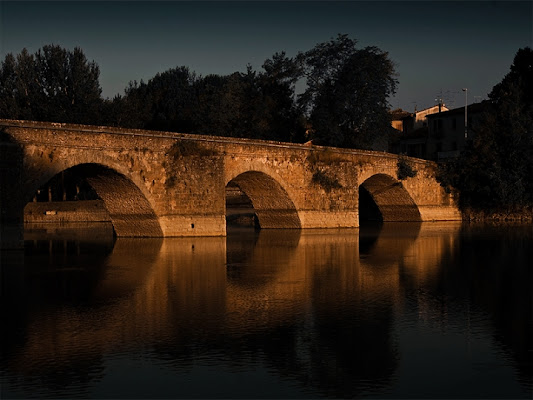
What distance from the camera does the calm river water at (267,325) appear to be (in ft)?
36.9

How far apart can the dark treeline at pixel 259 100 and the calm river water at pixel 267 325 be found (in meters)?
32.4

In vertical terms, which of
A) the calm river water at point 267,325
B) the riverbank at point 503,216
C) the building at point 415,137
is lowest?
the calm river water at point 267,325

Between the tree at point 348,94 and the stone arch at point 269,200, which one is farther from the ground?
the tree at point 348,94

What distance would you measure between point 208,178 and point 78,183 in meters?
29.3

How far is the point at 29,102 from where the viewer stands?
59.9m

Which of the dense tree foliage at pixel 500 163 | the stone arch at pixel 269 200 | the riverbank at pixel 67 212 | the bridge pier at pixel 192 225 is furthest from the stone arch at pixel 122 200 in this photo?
the dense tree foliage at pixel 500 163

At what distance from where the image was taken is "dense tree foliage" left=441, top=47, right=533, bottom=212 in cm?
5156

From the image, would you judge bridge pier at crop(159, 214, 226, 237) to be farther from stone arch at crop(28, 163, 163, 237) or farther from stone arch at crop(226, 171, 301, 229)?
stone arch at crop(226, 171, 301, 229)

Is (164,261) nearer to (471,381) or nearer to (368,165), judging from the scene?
(471,381)

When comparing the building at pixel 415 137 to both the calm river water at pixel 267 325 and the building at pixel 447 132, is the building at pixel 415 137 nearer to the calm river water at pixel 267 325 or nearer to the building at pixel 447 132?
the building at pixel 447 132

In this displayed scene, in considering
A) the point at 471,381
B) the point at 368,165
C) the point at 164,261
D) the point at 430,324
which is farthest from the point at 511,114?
the point at 471,381

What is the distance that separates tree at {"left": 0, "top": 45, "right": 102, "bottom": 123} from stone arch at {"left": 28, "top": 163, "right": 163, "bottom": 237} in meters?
23.6

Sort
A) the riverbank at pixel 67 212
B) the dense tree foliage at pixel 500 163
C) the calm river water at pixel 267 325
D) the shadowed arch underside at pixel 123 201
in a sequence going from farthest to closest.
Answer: the riverbank at pixel 67 212 < the dense tree foliage at pixel 500 163 < the shadowed arch underside at pixel 123 201 < the calm river water at pixel 267 325

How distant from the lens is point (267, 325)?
50.1 feet
